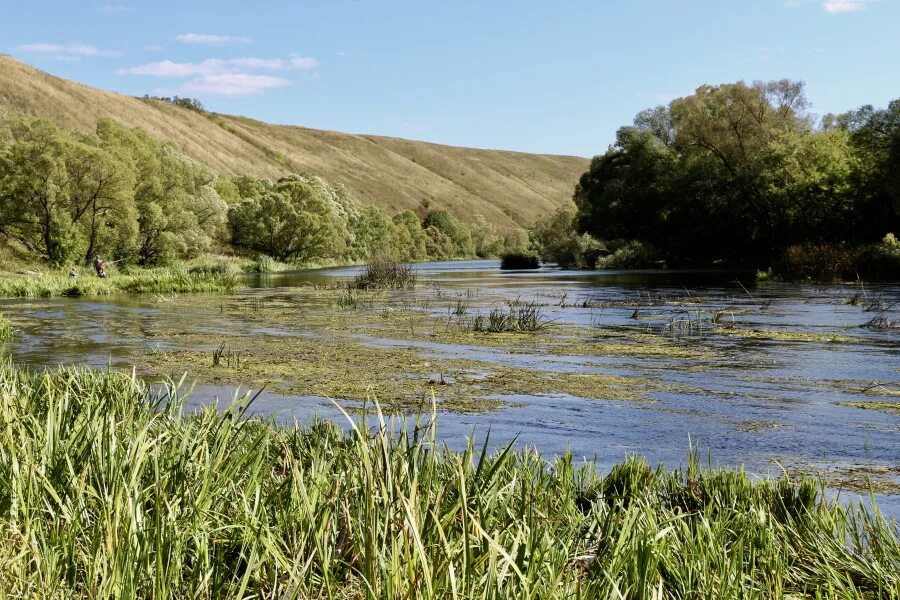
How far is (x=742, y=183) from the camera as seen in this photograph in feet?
176

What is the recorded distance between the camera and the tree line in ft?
151

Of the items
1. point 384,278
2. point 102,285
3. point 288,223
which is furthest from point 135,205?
point 288,223

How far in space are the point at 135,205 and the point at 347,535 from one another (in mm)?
52343

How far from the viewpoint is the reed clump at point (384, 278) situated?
37.7 meters

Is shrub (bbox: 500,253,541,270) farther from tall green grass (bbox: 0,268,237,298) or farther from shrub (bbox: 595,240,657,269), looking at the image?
tall green grass (bbox: 0,268,237,298)

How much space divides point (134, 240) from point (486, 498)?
50.7 metres

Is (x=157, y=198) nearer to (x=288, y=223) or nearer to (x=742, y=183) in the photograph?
(x=288, y=223)

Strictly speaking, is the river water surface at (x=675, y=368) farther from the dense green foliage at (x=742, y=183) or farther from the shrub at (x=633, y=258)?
the shrub at (x=633, y=258)

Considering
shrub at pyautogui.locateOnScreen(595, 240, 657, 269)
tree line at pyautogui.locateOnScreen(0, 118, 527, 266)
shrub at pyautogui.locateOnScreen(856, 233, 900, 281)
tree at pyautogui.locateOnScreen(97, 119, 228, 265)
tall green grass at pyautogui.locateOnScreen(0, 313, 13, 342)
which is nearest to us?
tall green grass at pyautogui.locateOnScreen(0, 313, 13, 342)

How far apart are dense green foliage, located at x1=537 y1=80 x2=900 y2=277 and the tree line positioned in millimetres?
21029

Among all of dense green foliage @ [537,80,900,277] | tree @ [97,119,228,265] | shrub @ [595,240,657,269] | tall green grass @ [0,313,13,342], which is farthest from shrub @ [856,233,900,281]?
tree @ [97,119,228,265]

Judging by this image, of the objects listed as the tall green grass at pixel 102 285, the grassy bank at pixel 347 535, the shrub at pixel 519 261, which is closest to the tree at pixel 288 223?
the shrub at pixel 519 261

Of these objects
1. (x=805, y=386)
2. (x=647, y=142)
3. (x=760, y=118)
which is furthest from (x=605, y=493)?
(x=647, y=142)

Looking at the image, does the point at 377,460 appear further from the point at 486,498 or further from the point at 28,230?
the point at 28,230
